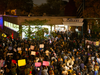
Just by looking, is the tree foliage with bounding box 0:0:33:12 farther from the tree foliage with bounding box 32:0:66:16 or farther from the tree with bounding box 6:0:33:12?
the tree foliage with bounding box 32:0:66:16

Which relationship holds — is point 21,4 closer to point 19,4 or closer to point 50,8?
point 19,4

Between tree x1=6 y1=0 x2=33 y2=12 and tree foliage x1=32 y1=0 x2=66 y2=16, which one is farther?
tree foliage x1=32 y1=0 x2=66 y2=16

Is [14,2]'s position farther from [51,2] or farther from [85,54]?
[85,54]

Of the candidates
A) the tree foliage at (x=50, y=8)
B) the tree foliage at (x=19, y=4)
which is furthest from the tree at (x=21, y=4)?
the tree foliage at (x=50, y=8)

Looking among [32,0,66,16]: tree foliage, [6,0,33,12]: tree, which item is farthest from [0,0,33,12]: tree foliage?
[32,0,66,16]: tree foliage

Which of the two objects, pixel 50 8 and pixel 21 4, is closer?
pixel 21 4

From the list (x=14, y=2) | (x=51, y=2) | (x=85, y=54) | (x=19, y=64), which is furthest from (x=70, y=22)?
(x=51, y=2)

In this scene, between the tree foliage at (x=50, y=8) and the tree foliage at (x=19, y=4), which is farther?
the tree foliage at (x=50, y=8)

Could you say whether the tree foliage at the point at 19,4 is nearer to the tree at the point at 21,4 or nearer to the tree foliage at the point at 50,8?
the tree at the point at 21,4

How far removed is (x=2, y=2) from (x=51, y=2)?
17533 millimetres

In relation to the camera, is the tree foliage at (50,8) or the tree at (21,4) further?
the tree foliage at (50,8)

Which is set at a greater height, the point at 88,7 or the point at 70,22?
the point at 88,7

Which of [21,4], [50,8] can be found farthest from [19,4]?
[50,8]

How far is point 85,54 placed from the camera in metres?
10.3
